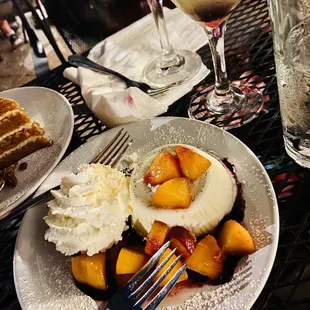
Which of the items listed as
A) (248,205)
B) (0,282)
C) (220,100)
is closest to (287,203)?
(248,205)

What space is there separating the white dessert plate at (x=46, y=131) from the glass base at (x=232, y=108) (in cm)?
26

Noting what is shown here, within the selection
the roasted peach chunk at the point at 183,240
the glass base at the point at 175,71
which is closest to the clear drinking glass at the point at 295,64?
the roasted peach chunk at the point at 183,240

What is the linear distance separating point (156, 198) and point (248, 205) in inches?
5.2

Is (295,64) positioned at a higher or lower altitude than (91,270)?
higher

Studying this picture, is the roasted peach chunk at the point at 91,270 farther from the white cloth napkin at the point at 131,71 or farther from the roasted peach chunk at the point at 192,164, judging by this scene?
the white cloth napkin at the point at 131,71

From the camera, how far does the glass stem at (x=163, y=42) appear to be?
1108 millimetres

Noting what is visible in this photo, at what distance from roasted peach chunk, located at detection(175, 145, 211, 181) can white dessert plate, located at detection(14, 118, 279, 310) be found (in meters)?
0.06

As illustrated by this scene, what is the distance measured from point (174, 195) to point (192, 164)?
0.06m

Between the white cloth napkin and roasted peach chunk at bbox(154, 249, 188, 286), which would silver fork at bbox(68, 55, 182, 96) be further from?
roasted peach chunk at bbox(154, 249, 188, 286)

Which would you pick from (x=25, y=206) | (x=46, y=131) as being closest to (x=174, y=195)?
(x=25, y=206)

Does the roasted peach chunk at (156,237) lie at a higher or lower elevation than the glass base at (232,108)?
higher

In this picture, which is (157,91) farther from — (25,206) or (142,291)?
(142,291)

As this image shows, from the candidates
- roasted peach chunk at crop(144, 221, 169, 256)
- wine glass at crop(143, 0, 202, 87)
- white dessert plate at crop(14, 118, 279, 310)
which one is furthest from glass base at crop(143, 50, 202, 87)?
roasted peach chunk at crop(144, 221, 169, 256)

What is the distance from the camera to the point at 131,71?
1.16m
